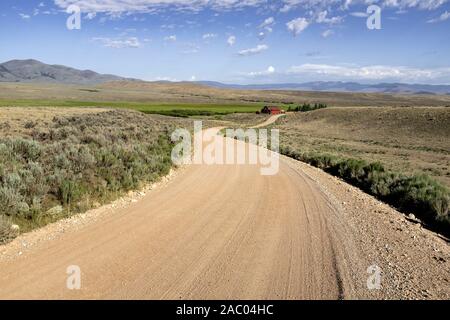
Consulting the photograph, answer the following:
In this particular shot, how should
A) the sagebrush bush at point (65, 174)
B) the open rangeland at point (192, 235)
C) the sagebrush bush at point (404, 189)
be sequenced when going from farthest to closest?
1. the sagebrush bush at point (404, 189)
2. the sagebrush bush at point (65, 174)
3. the open rangeland at point (192, 235)

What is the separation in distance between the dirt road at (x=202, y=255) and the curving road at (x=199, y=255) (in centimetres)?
2

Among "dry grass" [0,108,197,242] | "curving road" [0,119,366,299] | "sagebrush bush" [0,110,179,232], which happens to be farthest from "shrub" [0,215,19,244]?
"curving road" [0,119,366,299]

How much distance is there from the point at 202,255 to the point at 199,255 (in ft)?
0.18

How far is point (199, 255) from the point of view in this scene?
24.9 feet

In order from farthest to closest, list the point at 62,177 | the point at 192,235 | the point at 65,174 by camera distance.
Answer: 1. the point at 65,174
2. the point at 62,177
3. the point at 192,235

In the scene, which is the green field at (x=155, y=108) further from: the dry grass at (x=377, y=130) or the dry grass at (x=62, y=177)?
the dry grass at (x=62, y=177)

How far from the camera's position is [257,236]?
344 inches

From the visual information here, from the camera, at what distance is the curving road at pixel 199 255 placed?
6.18m

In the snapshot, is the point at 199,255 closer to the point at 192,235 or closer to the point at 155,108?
the point at 192,235

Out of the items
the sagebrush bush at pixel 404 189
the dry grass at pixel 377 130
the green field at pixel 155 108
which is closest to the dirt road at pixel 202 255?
the sagebrush bush at pixel 404 189

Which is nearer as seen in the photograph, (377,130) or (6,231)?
(6,231)

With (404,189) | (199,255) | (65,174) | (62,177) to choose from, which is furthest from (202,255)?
A: (404,189)
